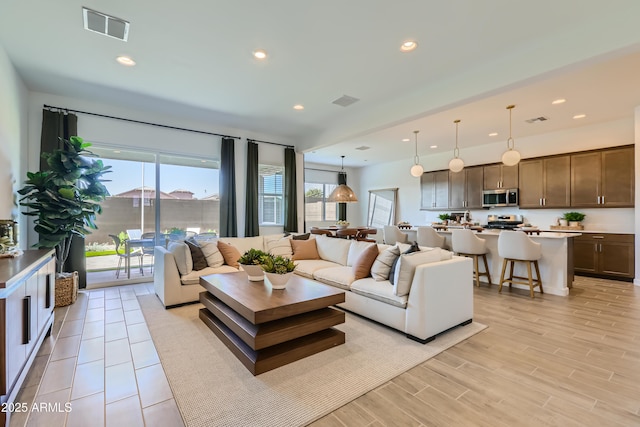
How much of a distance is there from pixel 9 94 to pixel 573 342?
663 cm

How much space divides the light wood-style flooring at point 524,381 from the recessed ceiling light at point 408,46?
300cm

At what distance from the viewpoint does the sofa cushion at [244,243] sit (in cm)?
484

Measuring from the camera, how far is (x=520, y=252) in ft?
14.1

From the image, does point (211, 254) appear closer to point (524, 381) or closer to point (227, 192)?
point (227, 192)

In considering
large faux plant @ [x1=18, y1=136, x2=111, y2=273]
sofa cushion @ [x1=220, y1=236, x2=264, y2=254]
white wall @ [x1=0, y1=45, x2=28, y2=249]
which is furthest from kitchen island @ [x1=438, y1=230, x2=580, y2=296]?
white wall @ [x1=0, y1=45, x2=28, y2=249]

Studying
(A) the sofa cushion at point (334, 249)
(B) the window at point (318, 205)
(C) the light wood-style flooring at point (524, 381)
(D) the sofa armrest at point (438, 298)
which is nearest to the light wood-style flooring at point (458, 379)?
(C) the light wood-style flooring at point (524, 381)

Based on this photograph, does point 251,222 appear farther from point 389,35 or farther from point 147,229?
point 389,35

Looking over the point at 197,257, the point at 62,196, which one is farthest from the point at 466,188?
the point at 62,196

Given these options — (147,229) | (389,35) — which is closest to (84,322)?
(147,229)

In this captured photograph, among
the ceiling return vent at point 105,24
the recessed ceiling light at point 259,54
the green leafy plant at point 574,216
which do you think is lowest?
the green leafy plant at point 574,216

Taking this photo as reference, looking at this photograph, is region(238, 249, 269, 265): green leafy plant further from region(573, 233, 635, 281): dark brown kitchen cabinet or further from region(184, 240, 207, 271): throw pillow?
region(573, 233, 635, 281): dark brown kitchen cabinet

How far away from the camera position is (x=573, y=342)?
9.12 ft

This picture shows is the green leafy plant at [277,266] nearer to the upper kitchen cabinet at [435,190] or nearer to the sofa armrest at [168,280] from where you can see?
the sofa armrest at [168,280]

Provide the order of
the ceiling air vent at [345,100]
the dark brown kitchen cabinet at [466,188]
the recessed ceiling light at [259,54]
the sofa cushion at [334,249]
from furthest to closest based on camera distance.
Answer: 1. the dark brown kitchen cabinet at [466,188]
2. the sofa cushion at [334,249]
3. the ceiling air vent at [345,100]
4. the recessed ceiling light at [259,54]
